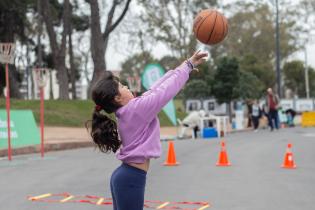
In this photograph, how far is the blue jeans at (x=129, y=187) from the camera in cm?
429

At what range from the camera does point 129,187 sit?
429 centimetres

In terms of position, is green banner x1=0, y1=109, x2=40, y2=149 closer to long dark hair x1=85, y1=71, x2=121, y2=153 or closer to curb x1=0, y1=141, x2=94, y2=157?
curb x1=0, y1=141, x2=94, y2=157

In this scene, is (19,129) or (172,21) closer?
(19,129)

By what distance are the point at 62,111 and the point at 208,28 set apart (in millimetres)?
26651

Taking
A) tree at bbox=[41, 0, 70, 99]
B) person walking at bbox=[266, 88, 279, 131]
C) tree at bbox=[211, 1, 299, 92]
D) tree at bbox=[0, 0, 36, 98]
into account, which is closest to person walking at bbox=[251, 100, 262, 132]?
person walking at bbox=[266, 88, 279, 131]

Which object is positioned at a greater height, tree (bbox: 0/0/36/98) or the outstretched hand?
tree (bbox: 0/0/36/98)

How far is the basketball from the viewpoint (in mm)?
6328

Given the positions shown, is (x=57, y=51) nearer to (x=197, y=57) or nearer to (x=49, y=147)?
(x=49, y=147)

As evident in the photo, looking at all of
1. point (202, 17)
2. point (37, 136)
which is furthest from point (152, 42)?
point (202, 17)

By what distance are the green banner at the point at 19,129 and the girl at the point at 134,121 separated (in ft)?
39.9

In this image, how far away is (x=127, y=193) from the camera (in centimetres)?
429

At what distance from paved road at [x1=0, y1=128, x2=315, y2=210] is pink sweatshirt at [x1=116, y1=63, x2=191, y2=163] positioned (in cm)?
387

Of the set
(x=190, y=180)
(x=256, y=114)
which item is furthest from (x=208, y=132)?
(x=190, y=180)

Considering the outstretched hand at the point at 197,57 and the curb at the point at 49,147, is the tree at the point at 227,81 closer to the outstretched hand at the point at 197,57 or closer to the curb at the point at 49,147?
the curb at the point at 49,147
